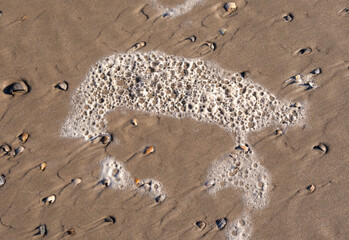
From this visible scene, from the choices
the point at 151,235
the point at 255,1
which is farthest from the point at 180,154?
the point at 255,1

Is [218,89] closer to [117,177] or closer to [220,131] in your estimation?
[220,131]

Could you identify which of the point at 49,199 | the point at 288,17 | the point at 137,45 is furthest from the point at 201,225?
the point at 288,17

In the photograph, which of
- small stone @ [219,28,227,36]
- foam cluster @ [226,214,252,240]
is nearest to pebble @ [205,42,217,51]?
small stone @ [219,28,227,36]

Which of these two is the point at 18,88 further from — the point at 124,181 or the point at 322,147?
the point at 322,147

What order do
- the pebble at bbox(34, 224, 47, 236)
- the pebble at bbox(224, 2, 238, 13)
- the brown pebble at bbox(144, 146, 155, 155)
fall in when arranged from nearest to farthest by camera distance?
the pebble at bbox(34, 224, 47, 236), the brown pebble at bbox(144, 146, 155, 155), the pebble at bbox(224, 2, 238, 13)

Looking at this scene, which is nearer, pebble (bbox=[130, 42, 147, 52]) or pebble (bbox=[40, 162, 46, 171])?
pebble (bbox=[40, 162, 46, 171])

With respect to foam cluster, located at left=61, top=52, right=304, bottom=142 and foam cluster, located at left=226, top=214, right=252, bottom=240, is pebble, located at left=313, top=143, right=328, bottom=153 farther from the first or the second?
foam cluster, located at left=226, top=214, right=252, bottom=240

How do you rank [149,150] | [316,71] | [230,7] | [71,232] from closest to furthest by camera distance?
[71,232] → [149,150] → [316,71] → [230,7]

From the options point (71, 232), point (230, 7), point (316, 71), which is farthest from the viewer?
point (230, 7)
